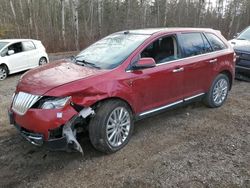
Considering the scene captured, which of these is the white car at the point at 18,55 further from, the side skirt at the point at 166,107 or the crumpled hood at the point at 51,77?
the side skirt at the point at 166,107

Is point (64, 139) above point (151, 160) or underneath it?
above

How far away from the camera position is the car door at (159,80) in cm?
436

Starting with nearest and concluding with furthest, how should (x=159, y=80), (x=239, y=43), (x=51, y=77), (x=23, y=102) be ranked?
(x=23, y=102) < (x=51, y=77) < (x=159, y=80) < (x=239, y=43)

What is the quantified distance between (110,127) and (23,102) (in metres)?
1.25

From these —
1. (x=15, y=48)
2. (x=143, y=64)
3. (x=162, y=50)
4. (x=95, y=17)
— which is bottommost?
(x=15, y=48)

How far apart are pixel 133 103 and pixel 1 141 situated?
2.25 m

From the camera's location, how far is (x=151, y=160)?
3.92 m

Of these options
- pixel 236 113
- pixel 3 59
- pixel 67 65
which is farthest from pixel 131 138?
pixel 3 59

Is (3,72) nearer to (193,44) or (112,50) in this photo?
(112,50)

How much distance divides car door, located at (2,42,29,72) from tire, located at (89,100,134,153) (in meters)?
7.52

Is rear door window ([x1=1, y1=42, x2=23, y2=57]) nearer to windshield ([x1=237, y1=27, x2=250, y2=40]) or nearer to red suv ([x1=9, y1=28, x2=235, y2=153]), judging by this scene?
red suv ([x1=9, y1=28, x2=235, y2=153])

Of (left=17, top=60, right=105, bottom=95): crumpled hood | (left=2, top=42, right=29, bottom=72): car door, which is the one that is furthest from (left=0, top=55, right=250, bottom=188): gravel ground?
(left=2, top=42, right=29, bottom=72): car door

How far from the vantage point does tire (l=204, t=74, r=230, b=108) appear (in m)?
5.86

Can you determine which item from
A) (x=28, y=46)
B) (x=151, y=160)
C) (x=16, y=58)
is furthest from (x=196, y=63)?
(x=28, y=46)
